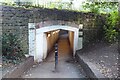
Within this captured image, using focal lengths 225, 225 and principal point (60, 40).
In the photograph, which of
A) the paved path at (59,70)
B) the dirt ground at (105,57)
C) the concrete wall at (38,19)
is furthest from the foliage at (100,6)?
the paved path at (59,70)

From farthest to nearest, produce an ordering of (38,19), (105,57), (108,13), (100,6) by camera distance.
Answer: (100,6), (108,13), (38,19), (105,57)

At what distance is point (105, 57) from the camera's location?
8.41m

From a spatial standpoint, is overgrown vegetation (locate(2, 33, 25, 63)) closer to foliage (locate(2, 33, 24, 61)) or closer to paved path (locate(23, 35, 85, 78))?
foliage (locate(2, 33, 24, 61))

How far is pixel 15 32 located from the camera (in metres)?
10.0

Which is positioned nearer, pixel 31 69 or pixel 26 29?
pixel 31 69

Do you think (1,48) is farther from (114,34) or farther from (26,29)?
(114,34)

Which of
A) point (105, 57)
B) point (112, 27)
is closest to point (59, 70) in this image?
point (105, 57)

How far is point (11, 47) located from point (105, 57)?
3752 mm

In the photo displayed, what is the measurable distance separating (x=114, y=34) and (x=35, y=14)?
12.2ft

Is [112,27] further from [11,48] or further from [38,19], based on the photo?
[11,48]

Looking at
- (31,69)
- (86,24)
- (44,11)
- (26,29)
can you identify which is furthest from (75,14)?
(31,69)

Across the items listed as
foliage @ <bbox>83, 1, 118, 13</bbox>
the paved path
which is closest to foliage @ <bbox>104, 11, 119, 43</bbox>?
foliage @ <bbox>83, 1, 118, 13</bbox>

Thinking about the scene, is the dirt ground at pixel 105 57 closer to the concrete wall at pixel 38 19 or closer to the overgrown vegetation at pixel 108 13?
the overgrown vegetation at pixel 108 13

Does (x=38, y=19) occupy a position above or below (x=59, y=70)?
above
